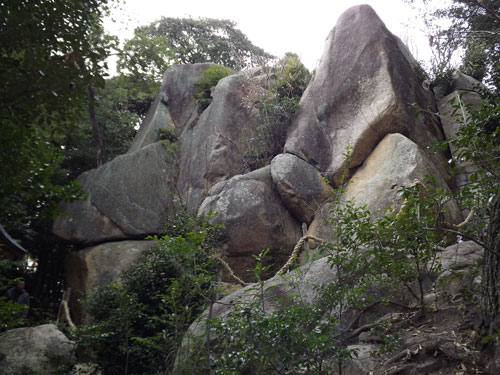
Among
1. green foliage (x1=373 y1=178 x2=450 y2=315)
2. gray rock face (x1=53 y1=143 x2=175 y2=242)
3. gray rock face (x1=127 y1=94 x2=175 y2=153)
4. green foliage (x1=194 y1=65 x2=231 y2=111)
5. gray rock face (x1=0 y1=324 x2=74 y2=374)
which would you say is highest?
green foliage (x1=194 y1=65 x2=231 y2=111)

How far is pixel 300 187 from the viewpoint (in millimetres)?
9766

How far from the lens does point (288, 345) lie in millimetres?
2992

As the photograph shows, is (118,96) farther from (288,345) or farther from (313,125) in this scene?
(288,345)

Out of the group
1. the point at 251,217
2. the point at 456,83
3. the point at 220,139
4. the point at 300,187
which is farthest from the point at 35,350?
the point at 456,83

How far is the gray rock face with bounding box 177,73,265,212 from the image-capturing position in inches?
466

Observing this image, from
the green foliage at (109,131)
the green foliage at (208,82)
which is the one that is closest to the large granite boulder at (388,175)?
the green foliage at (208,82)

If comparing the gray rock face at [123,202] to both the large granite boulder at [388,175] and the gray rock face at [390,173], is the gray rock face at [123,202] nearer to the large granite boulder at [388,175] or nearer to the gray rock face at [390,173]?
the large granite boulder at [388,175]

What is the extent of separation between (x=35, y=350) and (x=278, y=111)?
7.94 m

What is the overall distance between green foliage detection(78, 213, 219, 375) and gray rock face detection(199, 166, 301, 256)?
1423 millimetres

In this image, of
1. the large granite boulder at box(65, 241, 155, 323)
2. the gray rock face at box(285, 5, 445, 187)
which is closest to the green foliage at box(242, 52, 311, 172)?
the gray rock face at box(285, 5, 445, 187)

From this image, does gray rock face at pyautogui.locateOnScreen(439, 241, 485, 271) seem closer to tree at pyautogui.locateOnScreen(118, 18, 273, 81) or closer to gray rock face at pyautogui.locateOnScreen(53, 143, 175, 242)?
gray rock face at pyautogui.locateOnScreen(53, 143, 175, 242)

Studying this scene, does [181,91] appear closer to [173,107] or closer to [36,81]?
[173,107]

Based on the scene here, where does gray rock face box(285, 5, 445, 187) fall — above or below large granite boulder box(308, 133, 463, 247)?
above

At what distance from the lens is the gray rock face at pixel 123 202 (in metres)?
11.6
